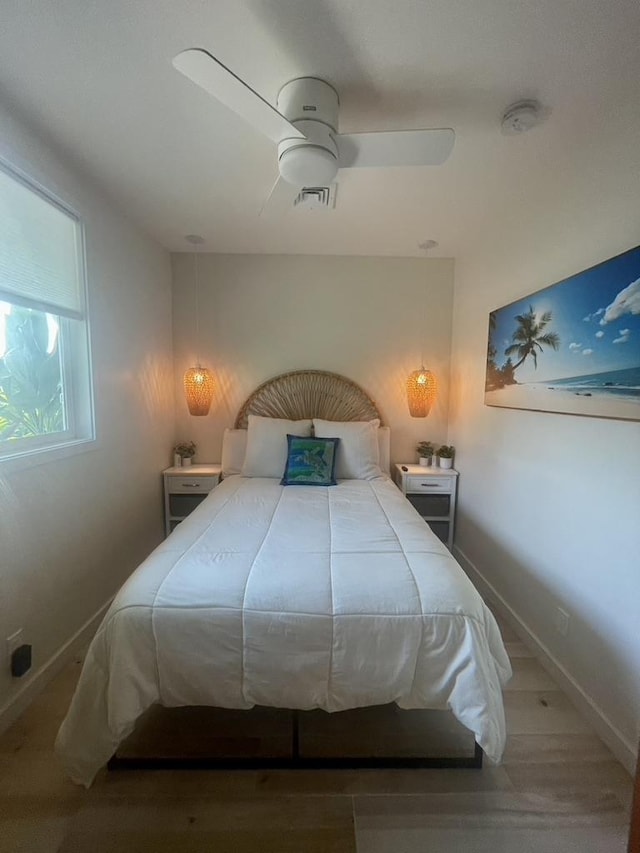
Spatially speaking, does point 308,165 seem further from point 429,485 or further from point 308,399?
point 429,485

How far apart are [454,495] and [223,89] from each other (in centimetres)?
285

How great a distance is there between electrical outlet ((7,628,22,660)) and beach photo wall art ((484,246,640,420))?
2.59 m

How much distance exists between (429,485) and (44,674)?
2.60 metres

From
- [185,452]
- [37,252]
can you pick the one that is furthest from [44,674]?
[37,252]

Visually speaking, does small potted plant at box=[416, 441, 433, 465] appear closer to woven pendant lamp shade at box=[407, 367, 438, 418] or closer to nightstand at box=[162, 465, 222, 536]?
woven pendant lamp shade at box=[407, 367, 438, 418]

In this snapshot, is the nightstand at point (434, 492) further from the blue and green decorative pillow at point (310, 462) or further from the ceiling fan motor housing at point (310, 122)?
the ceiling fan motor housing at point (310, 122)

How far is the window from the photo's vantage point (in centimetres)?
162

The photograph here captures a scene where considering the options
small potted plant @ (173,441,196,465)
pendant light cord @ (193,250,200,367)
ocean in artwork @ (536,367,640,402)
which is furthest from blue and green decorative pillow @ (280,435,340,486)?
ocean in artwork @ (536,367,640,402)

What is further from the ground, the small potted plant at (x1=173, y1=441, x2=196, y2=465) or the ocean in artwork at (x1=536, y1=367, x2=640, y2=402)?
the ocean in artwork at (x1=536, y1=367, x2=640, y2=402)

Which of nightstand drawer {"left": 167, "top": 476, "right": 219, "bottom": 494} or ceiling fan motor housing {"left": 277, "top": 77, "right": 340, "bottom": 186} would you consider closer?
ceiling fan motor housing {"left": 277, "top": 77, "right": 340, "bottom": 186}

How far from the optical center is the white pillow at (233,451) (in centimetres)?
309

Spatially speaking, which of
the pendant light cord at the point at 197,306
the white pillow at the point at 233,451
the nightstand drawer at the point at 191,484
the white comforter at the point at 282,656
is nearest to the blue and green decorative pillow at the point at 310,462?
the white pillow at the point at 233,451

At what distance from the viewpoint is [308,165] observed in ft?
4.59

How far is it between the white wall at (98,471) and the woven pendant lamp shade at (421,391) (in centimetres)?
208
